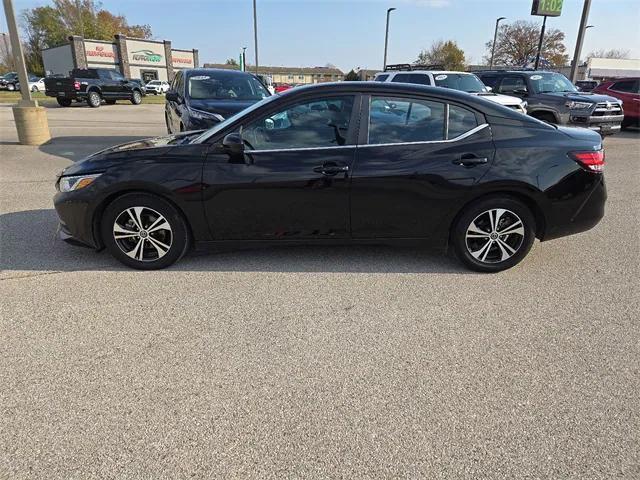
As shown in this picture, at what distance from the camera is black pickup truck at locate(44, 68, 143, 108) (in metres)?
23.2

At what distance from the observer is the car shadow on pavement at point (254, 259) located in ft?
13.0

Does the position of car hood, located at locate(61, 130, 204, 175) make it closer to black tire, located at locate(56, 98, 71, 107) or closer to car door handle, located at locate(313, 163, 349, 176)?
car door handle, located at locate(313, 163, 349, 176)

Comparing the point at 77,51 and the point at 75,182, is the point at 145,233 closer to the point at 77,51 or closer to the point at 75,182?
the point at 75,182

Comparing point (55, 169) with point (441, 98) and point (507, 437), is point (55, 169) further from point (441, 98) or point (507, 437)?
point (507, 437)

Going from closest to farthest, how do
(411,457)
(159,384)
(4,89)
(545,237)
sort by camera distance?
(411,457), (159,384), (545,237), (4,89)

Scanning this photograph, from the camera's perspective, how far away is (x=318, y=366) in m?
2.64

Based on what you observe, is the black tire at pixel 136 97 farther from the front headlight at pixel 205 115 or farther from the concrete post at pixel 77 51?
the concrete post at pixel 77 51

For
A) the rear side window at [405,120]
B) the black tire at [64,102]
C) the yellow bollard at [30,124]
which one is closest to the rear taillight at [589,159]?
the rear side window at [405,120]

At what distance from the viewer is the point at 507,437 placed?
7.00ft

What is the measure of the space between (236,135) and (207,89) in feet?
17.7

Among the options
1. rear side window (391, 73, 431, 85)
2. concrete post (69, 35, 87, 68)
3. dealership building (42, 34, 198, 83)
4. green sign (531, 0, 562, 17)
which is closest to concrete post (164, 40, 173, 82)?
dealership building (42, 34, 198, 83)

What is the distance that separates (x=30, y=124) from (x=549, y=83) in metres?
13.9

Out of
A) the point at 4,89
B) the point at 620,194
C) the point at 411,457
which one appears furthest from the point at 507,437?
the point at 4,89

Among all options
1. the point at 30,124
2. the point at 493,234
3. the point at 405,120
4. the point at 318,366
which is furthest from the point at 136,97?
the point at 318,366
